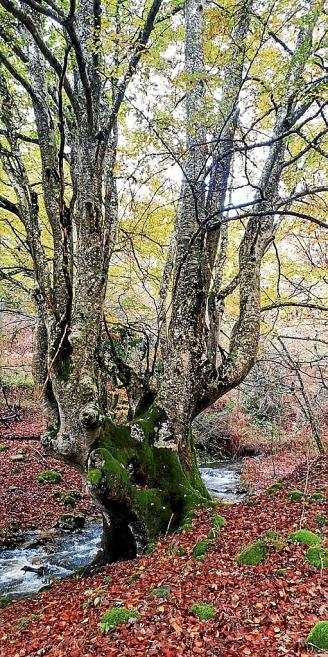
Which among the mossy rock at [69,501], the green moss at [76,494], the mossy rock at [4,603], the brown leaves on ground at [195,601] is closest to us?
the brown leaves on ground at [195,601]

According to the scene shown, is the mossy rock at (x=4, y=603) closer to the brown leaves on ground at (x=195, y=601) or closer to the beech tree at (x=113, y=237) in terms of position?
the brown leaves on ground at (x=195, y=601)

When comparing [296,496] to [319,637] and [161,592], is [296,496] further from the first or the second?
[319,637]

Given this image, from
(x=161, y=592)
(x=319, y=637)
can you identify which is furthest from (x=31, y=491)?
(x=319, y=637)

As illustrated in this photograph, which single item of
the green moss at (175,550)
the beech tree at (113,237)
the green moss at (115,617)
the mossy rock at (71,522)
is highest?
the beech tree at (113,237)

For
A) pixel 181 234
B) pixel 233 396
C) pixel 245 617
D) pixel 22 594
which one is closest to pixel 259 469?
pixel 233 396

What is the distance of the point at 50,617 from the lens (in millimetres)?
4219

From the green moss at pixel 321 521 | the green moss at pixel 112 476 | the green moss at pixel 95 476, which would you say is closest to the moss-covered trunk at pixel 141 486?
the green moss at pixel 112 476

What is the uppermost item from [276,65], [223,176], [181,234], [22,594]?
[276,65]

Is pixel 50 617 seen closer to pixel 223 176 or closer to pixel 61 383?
pixel 61 383

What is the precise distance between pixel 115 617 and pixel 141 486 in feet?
7.25

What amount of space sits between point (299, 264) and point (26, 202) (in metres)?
6.85

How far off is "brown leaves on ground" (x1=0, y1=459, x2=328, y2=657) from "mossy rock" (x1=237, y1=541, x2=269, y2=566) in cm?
7

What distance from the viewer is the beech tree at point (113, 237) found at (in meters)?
5.00

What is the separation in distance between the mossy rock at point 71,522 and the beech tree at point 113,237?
4348 millimetres
